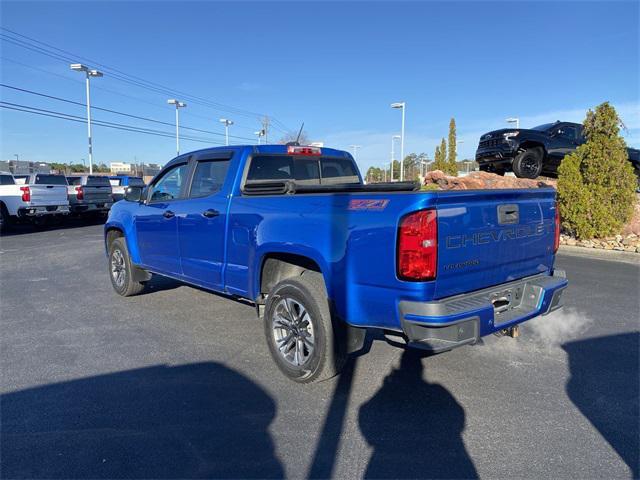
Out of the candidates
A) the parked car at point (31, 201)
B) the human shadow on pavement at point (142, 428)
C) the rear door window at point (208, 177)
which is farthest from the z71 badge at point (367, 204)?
the parked car at point (31, 201)

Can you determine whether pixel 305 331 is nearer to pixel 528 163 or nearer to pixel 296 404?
pixel 296 404

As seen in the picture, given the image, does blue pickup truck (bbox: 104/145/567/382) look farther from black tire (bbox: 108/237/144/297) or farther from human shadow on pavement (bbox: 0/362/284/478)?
black tire (bbox: 108/237/144/297)

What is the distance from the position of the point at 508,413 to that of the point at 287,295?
1887 millimetres

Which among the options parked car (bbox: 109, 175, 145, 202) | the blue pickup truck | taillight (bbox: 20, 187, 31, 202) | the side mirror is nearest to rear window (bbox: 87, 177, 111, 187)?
parked car (bbox: 109, 175, 145, 202)

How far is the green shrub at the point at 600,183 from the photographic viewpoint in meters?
10.9

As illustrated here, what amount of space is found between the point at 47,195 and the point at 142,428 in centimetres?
1467

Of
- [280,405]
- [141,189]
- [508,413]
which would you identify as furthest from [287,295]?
[141,189]

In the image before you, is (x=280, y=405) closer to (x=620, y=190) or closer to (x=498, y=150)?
(x=620, y=190)

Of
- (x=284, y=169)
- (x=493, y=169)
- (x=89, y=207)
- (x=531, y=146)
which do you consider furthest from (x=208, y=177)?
(x=89, y=207)

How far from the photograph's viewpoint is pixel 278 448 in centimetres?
281

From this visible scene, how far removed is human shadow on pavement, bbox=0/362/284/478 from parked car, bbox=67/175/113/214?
15.8m

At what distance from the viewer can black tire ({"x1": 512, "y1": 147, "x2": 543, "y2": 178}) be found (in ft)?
42.7

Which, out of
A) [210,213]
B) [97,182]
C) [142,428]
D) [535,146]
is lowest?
[142,428]

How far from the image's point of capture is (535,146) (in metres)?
13.0
